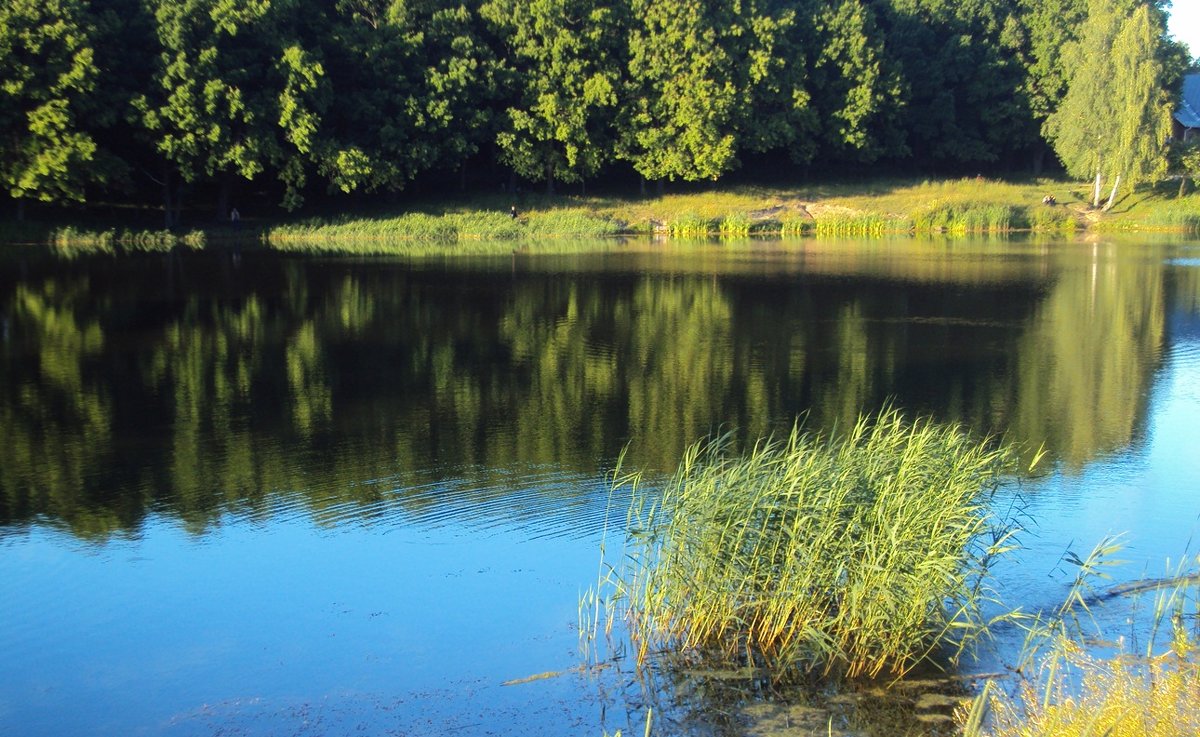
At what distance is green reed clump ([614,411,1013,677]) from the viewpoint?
23.0 feet

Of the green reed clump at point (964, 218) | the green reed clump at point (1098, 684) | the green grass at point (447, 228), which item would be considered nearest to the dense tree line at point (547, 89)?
the green grass at point (447, 228)

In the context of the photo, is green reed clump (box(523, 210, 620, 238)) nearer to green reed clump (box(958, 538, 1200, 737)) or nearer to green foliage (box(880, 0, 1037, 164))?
green foliage (box(880, 0, 1037, 164))

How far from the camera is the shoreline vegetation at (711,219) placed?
43906 millimetres

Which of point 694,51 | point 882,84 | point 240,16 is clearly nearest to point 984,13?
point 882,84

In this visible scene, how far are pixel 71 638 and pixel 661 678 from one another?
409cm

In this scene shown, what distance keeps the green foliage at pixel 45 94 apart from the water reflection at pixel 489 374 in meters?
10.2

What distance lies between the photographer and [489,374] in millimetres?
16938

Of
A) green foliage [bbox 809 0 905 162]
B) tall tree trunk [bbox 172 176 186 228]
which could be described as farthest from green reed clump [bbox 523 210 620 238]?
green foliage [bbox 809 0 905 162]

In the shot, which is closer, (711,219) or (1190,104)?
(711,219)

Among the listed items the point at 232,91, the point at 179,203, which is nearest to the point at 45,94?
the point at 232,91

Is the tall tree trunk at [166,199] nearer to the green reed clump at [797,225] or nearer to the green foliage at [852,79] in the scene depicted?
the green reed clump at [797,225]

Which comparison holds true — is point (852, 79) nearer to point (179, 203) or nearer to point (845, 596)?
point (179, 203)

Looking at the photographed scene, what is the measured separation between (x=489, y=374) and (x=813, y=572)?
10.2 m

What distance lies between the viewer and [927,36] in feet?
197
